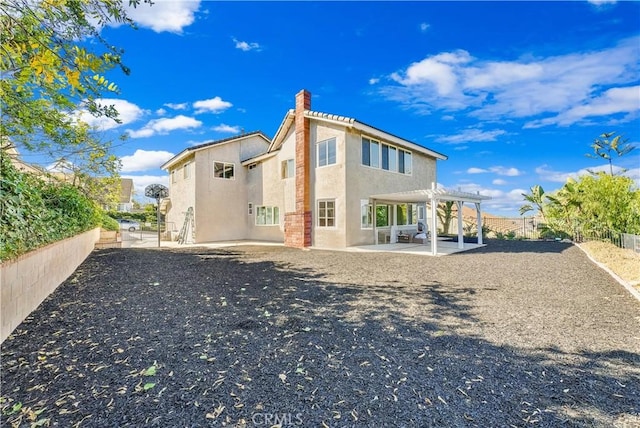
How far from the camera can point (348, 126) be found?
14.1m

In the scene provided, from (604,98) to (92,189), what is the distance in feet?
81.1

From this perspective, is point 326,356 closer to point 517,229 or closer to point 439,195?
point 439,195

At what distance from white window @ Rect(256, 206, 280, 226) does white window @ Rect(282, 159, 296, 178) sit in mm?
2627

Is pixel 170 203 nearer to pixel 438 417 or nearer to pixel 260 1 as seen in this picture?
pixel 260 1

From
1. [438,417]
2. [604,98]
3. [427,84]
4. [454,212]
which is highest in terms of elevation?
[427,84]

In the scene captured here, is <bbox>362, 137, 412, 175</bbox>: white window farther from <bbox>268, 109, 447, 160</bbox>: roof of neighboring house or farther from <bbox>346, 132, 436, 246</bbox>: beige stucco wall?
<bbox>268, 109, 447, 160</bbox>: roof of neighboring house

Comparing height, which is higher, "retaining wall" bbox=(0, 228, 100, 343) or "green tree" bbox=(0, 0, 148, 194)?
"green tree" bbox=(0, 0, 148, 194)

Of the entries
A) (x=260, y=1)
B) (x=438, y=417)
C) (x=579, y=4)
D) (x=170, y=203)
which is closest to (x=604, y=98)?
(x=579, y=4)

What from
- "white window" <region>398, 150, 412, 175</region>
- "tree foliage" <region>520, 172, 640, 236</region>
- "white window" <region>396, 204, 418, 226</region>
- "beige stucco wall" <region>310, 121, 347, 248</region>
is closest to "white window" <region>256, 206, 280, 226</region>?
"beige stucco wall" <region>310, 121, 347, 248</region>

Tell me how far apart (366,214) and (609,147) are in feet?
70.2

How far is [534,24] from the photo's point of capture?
34.4 ft

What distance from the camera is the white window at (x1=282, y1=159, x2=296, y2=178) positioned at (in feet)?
58.0

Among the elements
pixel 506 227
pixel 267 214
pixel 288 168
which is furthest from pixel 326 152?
pixel 506 227

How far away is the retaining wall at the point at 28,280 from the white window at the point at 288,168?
11609mm
